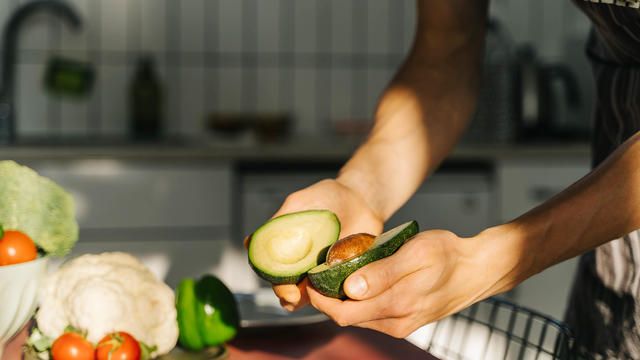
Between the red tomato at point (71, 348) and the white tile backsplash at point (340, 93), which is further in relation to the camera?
Result: the white tile backsplash at point (340, 93)

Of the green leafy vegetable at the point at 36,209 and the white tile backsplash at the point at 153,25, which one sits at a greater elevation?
the white tile backsplash at the point at 153,25

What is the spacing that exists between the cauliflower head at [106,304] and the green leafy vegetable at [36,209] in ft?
0.14

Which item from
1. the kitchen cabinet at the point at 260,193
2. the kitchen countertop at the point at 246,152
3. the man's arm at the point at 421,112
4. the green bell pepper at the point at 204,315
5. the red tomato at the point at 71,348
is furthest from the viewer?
the kitchen cabinet at the point at 260,193

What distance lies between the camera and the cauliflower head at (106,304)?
2.48 ft

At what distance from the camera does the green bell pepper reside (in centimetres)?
82

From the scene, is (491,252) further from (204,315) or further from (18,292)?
(18,292)

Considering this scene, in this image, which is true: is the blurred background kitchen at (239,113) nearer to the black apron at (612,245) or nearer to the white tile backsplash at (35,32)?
the white tile backsplash at (35,32)

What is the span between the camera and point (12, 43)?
2.69 metres

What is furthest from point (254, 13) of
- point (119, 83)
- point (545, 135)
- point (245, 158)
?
point (545, 135)

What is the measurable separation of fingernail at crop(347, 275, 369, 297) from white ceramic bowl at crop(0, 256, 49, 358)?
0.33 metres

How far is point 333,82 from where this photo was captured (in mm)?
2992

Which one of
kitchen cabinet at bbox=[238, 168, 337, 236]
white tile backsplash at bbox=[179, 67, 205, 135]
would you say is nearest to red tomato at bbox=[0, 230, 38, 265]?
kitchen cabinet at bbox=[238, 168, 337, 236]

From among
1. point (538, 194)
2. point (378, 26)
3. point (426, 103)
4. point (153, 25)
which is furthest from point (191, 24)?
point (426, 103)

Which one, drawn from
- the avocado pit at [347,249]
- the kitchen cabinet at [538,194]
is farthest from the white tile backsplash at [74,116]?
the avocado pit at [347,249]
